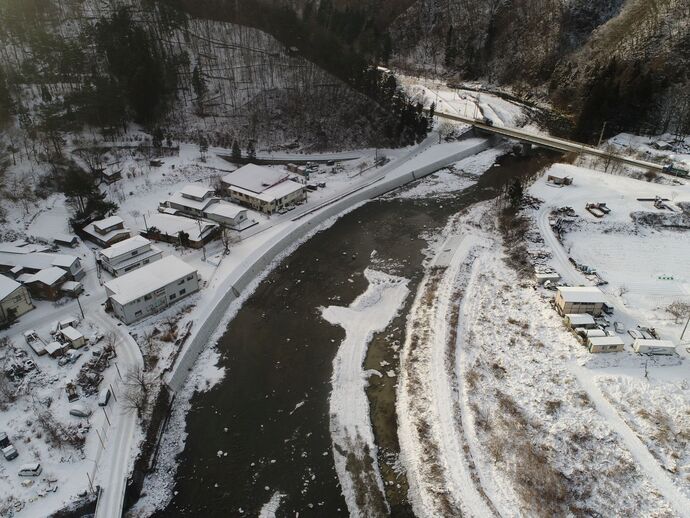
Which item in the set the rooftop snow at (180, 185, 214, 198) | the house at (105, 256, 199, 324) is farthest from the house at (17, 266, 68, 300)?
the rooftop snow at (180, 185, 214, 198)

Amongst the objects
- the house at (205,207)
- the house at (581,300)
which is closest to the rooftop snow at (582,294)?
the house at (581,300)

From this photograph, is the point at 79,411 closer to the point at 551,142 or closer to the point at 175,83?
the point at 175,83

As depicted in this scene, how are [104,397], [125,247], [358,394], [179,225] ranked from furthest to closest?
[179,225], [125,247], [358,394], [104,397]

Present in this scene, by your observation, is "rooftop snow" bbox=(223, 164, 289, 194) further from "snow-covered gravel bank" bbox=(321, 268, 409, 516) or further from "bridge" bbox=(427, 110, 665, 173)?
"bridge" bbox=(427, 110, 665, 173)

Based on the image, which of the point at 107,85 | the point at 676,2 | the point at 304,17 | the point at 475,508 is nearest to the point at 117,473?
the point at 475,508

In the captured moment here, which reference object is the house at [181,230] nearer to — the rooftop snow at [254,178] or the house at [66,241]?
the house at [66,241]

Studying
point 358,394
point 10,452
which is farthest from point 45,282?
point 358,394
